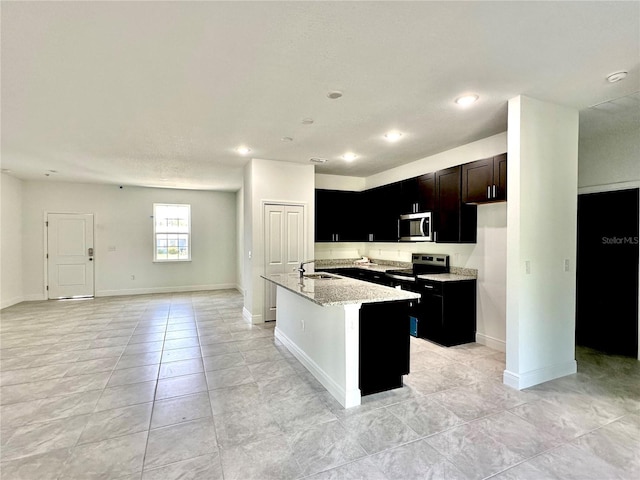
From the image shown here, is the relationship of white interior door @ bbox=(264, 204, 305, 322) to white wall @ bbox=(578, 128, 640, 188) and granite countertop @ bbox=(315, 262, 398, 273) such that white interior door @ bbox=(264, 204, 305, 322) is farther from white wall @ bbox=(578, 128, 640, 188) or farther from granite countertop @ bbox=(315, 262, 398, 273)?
white wall @ bbox=(578, 128, 640, 188)

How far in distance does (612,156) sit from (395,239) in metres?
2.89

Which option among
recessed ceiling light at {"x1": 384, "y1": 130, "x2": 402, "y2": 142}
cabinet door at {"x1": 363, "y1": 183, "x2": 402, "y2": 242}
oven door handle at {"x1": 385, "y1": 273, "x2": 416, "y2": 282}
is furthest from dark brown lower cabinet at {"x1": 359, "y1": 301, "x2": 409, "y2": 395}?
cabinet door at {"x1": 363, "y1": 183, "x2": 402, "y2": 242}

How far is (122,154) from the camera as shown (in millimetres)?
4801

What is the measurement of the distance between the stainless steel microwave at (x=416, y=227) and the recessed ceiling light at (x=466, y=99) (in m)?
1.85

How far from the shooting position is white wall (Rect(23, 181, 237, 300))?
714cm

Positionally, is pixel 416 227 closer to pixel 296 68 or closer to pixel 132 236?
pixel 296 68

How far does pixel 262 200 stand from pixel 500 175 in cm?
338

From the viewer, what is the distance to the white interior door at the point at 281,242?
5.30 m

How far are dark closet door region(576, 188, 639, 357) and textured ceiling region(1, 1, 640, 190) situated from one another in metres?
0.95

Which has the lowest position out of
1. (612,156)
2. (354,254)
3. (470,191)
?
(354,254)

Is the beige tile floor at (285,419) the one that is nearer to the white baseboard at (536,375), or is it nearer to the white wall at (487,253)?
the white baseboard at (536,375)

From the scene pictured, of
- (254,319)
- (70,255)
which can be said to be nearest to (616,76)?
(254,319)

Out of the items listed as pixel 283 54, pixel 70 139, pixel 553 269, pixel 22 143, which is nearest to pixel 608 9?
pixel 283 54

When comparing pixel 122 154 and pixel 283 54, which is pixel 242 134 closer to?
pixel 283 54
